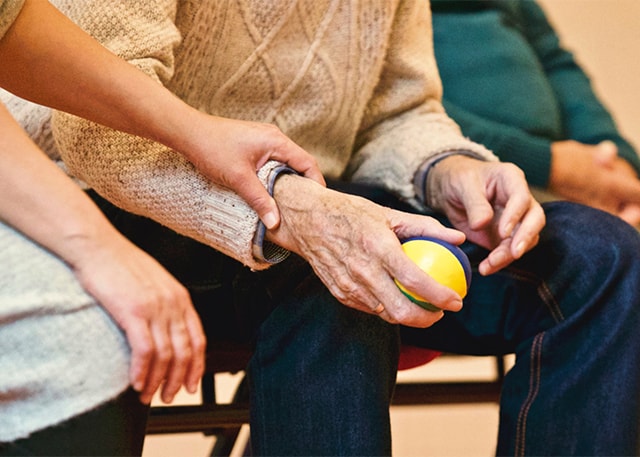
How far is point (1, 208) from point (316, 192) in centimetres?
30

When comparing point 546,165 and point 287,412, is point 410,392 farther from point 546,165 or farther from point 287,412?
point 546,165

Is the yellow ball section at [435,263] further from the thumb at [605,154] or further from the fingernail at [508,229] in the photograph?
the thumb at [605,154]

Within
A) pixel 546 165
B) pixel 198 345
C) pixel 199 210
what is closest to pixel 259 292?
pixel 199 210

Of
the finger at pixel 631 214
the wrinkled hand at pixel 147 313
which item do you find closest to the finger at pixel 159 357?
the wrinkled hand at pixel 147 313

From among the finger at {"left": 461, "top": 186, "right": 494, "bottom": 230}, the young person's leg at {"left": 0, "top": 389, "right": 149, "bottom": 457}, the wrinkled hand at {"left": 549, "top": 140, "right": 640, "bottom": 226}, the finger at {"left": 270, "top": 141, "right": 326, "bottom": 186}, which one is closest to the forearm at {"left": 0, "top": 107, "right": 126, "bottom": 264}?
the young person's leg at {"left": 0, "top": 389, "right": 149, "bottom": 457}

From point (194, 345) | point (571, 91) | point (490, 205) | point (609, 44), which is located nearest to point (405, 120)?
point (490, 205)

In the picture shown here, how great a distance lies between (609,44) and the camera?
2.41 m

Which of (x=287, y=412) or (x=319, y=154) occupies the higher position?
(x=319, y=154)

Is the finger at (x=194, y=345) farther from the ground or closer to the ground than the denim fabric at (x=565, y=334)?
farther from the ground

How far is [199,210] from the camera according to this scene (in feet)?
2.67

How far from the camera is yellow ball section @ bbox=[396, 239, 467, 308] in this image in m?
0.72

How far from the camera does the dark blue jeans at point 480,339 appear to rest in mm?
786

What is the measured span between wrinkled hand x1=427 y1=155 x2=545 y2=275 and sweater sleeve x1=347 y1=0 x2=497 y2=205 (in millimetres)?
34

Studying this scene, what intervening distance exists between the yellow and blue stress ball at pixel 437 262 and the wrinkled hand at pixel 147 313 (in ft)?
0.68
